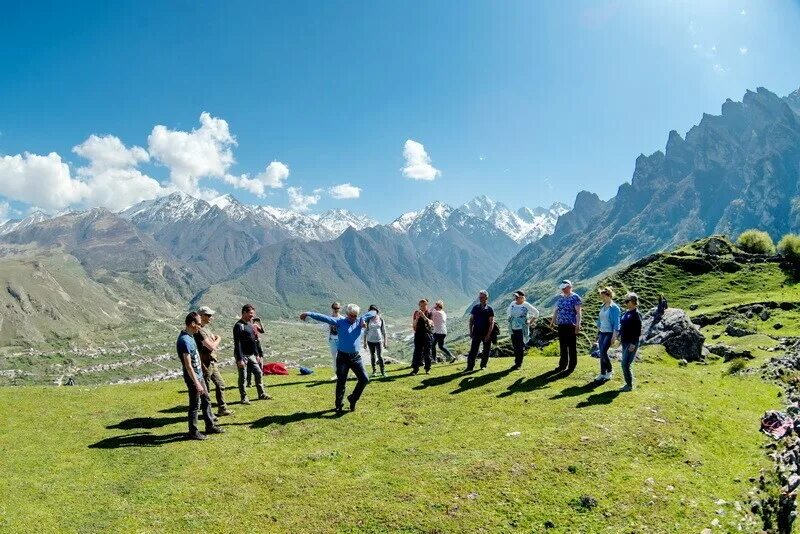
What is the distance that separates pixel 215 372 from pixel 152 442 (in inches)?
145

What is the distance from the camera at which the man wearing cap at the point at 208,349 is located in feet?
61.8

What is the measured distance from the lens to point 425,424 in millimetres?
17828

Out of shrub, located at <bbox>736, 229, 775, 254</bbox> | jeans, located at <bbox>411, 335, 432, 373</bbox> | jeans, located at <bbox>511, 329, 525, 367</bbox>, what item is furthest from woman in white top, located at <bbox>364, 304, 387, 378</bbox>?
shrub, located at <bbox>736, 229, 775, 254</bbox>

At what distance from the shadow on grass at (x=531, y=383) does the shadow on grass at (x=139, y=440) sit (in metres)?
12.6

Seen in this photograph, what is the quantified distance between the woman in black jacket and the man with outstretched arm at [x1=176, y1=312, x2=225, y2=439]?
620 inches

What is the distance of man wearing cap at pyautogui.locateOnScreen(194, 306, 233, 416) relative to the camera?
1884cm

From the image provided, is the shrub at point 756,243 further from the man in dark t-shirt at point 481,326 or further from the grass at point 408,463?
the man in dark t-shirt at point 481,326

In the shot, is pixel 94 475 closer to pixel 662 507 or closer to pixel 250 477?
pixel 250 477

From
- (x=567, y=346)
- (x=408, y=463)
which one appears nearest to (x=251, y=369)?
(x=408, y=463)

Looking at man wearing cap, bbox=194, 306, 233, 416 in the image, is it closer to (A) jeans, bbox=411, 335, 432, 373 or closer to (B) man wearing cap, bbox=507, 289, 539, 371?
(A) jeans, bbox=411, 335, 432, 373

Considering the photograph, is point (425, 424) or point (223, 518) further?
point (425, 424)

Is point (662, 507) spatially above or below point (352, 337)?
below

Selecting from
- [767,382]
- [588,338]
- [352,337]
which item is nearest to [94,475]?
[352,337]

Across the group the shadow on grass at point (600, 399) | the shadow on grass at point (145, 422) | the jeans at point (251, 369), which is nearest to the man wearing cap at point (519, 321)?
the shadow on grass at point (600, 399)
